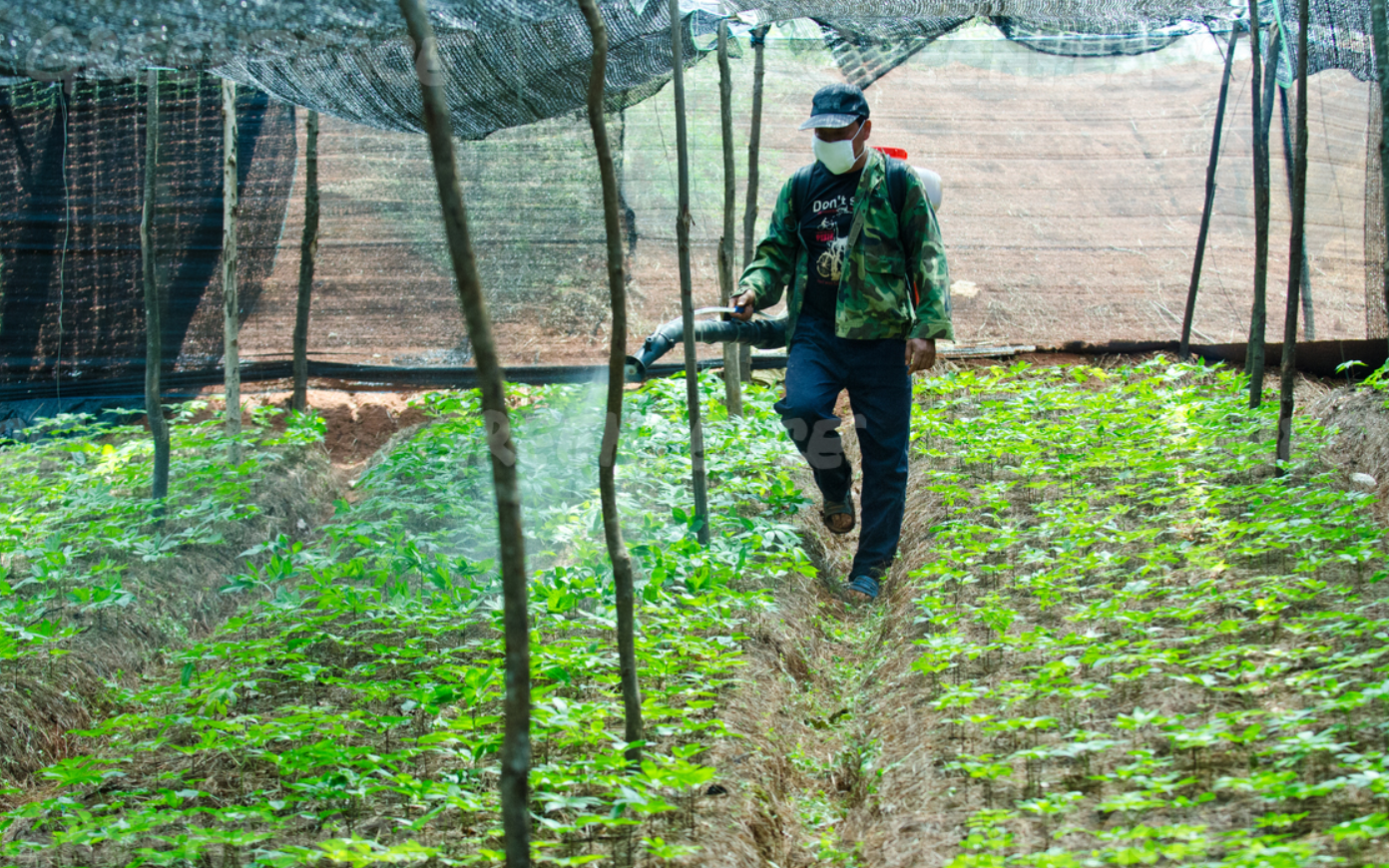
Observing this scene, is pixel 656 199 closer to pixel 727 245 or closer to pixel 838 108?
pixel 727 245

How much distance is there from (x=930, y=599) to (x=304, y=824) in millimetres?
1968

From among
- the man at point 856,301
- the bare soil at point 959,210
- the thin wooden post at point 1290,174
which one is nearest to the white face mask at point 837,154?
the man at point 856,301

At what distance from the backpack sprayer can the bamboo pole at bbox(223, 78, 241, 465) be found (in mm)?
3018

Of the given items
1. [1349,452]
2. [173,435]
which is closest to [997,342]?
[1349,452]

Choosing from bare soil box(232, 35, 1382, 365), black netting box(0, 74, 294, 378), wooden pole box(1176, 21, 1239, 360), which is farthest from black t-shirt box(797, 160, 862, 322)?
black netting box(0, 74, 294, 378)

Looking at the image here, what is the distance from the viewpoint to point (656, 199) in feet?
25.5

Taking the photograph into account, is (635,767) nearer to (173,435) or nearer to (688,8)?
(688,8)

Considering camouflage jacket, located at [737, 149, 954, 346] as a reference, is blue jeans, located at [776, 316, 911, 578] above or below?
below

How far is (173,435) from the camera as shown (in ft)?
21.7

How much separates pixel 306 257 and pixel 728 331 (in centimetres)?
389

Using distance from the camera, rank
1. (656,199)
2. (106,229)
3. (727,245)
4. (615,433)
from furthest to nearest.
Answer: (656,199), (106,229), (727,245), (615,433)

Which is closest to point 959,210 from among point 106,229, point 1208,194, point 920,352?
point 1208,194

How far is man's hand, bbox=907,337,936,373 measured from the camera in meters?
3.85

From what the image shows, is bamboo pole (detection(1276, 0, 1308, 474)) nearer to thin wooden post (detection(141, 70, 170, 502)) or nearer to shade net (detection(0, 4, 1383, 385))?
shade net (detection(0, 4, 1383, 385))
